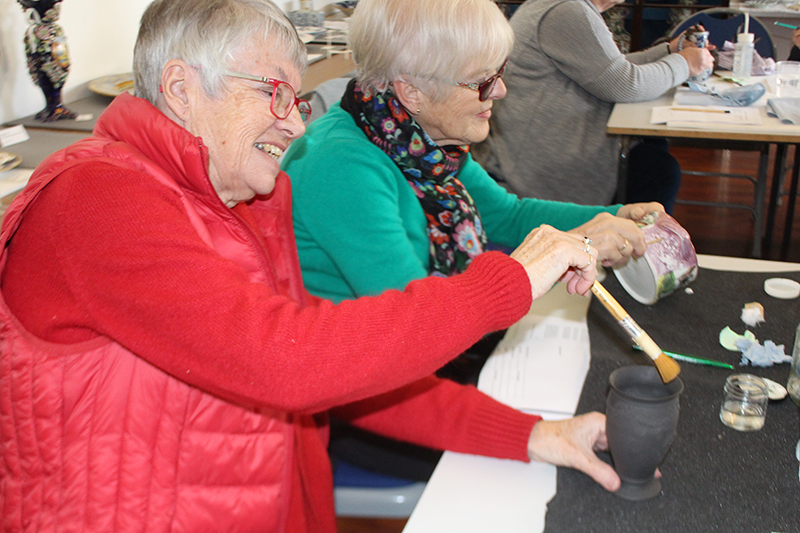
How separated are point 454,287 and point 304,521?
1.53ft

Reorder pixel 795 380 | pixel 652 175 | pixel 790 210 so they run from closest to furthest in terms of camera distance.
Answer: pixel 795 380 < pixel 652 175 < pixel 790 210

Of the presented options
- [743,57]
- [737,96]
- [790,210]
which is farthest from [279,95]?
[790,210]

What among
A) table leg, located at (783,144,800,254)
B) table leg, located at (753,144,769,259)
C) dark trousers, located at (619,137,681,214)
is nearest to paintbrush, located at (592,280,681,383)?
dark trousers, located at (619,137,681,214)

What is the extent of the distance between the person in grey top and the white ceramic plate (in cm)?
130

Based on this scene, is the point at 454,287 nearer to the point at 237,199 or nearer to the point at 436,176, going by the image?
the point at 237,199

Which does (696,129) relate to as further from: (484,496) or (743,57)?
(484,496)

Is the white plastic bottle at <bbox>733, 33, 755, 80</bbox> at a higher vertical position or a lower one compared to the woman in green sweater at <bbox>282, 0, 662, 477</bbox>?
lower

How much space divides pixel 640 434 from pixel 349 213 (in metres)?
0.69

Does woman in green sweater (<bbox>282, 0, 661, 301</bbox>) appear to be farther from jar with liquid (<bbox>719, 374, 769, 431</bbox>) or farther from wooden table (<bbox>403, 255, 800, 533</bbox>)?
wooden table (<bbox>403, 255, 800, 533</bbox>)

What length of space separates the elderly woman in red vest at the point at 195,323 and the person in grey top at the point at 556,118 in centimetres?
169

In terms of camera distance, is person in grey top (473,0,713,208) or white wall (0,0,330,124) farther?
person in grey top (473,0,713,208)

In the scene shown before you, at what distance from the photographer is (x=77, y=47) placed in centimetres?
252

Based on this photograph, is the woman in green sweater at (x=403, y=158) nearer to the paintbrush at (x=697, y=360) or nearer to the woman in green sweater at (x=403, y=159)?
the woman in green sweater at (x=403, y=159)

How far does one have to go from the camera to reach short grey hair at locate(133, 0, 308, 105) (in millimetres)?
929
